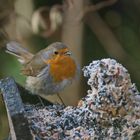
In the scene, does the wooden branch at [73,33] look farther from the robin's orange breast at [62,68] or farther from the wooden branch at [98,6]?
the robin's orange breast at [62,68]

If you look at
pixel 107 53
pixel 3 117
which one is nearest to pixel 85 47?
pixel 107 53

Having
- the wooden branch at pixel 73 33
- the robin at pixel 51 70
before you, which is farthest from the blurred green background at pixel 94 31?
the robin at pixel 51 70

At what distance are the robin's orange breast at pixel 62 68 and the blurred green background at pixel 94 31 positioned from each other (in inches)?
76.9

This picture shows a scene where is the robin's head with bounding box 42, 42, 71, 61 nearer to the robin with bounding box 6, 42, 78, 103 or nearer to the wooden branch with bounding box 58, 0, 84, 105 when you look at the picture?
the robin with bounding box 6, 42, 78, 103

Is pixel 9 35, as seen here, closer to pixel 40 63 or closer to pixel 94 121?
pixel 40 63

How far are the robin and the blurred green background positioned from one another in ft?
6.00

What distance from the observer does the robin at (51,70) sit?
183 inches

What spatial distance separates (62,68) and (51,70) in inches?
3.5

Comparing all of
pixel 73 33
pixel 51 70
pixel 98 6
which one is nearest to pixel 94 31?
pixel 73 33

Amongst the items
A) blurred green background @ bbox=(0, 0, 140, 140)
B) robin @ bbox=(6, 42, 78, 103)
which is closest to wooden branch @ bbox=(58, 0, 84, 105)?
blurred green background @ bbox=(0, 0, 140, 140)

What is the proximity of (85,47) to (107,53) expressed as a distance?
27 cm

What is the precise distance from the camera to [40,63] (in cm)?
490

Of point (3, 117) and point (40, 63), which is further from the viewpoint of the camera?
point (40, 63)

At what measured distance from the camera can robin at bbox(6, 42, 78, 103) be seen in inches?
183
